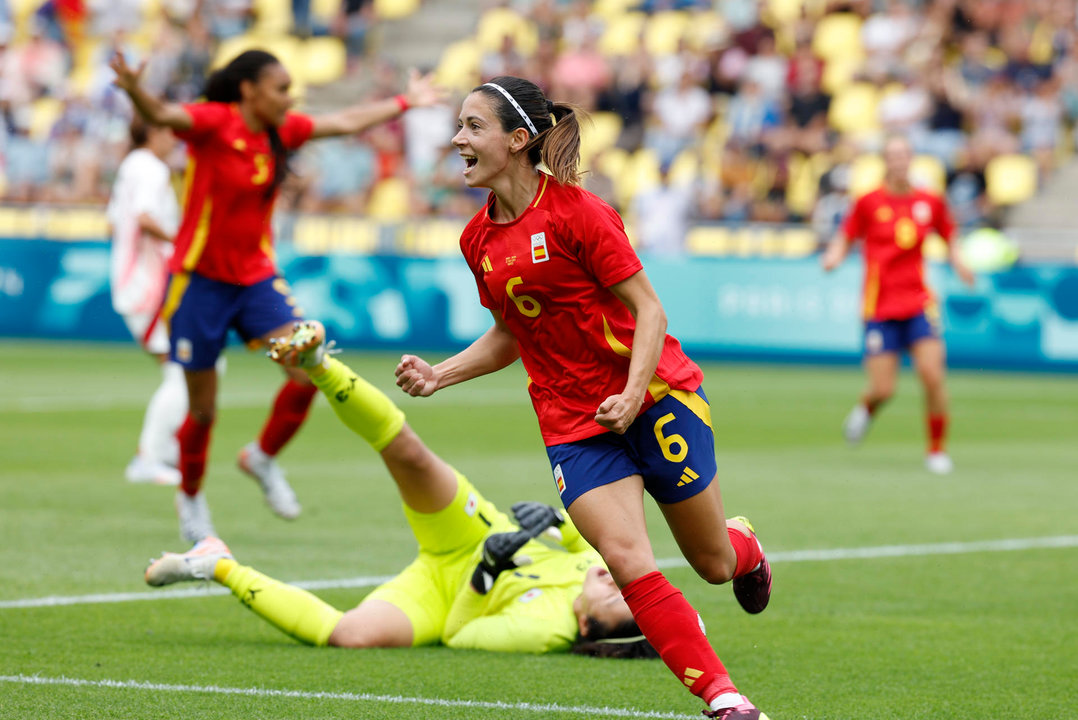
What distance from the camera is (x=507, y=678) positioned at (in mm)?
5430

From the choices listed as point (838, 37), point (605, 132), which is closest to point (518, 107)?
point (838, 37)

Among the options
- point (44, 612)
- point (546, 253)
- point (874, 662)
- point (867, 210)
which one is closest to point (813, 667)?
point (874, 662)

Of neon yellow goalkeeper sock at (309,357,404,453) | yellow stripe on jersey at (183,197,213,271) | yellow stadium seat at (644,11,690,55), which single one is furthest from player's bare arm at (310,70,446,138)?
yellow stadium seat at (644,11,690,55)

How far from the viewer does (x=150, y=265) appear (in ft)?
37.6

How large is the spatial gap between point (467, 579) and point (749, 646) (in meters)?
1.08

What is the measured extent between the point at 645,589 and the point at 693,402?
0.62 meters

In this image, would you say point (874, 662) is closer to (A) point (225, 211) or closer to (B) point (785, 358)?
(A) point (225, 211)

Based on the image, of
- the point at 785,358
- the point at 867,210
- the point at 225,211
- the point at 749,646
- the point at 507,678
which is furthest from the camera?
the point at 785,358

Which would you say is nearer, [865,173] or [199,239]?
[199,239]

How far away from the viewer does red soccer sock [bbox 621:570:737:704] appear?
4355 mm

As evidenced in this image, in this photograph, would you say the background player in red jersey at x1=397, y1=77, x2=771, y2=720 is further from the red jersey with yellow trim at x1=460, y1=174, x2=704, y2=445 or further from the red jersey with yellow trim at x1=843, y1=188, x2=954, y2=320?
the red jersey with yellow trim at x1=843, y1=188, x2=954, y2=320

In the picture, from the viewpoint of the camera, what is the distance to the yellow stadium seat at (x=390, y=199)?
2370 centimetres

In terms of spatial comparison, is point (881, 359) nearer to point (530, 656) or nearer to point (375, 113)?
point (375, 113)

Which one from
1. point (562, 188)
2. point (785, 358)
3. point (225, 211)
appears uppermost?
point (562, 188)
